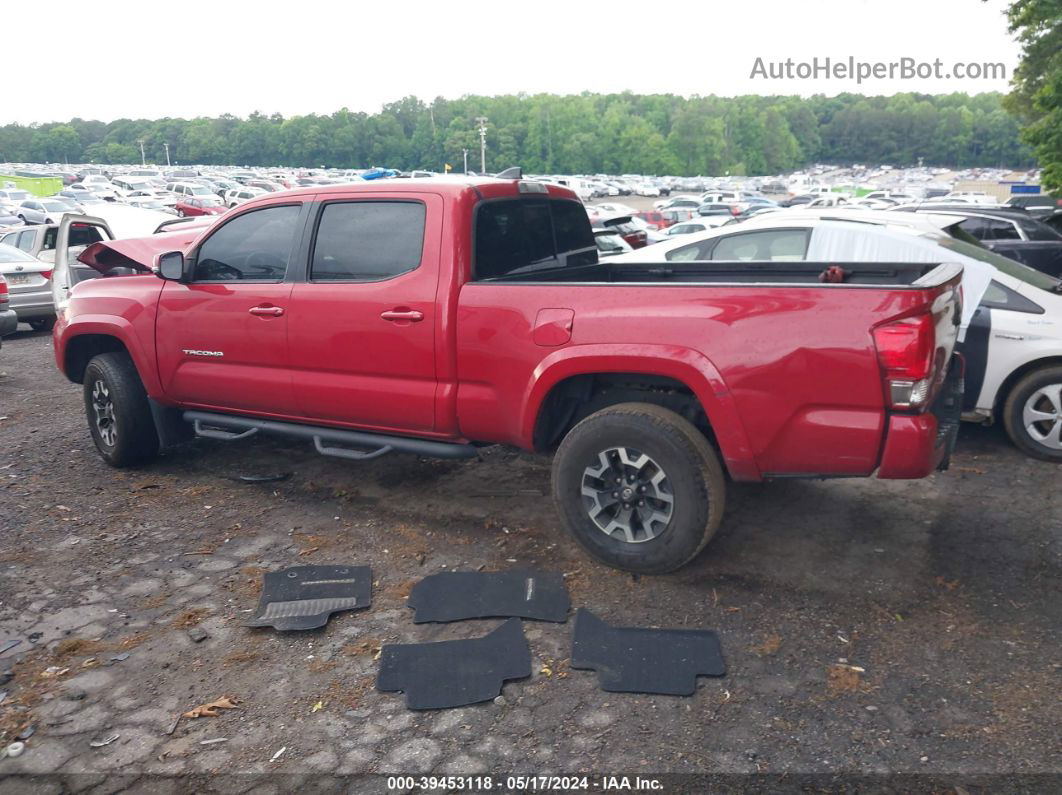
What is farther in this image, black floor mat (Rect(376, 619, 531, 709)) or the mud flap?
the mud flap

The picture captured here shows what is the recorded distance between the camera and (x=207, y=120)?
16025 centimetres

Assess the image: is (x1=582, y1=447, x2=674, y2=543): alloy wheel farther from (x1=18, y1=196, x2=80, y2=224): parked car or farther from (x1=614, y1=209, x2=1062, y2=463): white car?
(x1=18, y1=196, x2=80, y2=224): parked car

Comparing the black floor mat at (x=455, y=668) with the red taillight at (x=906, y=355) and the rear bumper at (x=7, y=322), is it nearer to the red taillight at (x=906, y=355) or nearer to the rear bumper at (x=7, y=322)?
the red taillight at (x=906, y=355)

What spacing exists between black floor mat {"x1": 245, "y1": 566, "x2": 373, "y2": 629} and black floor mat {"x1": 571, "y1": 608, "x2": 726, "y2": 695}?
1.14 metres

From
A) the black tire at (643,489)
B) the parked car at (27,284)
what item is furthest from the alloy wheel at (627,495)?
the parked car at (27,284)

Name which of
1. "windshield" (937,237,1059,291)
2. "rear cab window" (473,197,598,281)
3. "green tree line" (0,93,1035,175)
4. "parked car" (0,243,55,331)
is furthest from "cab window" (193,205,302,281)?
"green tree line" (0,93,1035,175)

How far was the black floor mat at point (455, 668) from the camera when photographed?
11.2 feet

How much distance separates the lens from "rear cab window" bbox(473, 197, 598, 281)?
4.91 meters

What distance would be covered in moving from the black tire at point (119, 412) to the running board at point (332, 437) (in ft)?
1.38

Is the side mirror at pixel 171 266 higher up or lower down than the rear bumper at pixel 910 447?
higher up

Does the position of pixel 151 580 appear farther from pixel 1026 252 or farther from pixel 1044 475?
pixel 1026 252

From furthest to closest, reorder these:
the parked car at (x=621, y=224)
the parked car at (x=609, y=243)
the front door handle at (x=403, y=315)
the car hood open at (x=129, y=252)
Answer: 1. the parked car at (x=621, y=224)
2. the parked car at (x=609, y=243)
3. the car hood open at (x=129, y=252)
4. the front door handle at (x=403, y=315)

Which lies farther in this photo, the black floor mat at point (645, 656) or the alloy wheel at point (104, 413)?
the alloy wheel at point (104, 413)

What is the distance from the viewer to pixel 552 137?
15412cm
